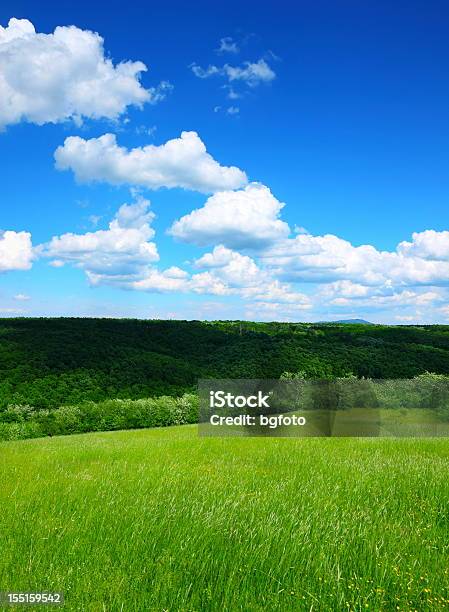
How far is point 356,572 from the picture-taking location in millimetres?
4270

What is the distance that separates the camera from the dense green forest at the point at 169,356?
58.2 meters

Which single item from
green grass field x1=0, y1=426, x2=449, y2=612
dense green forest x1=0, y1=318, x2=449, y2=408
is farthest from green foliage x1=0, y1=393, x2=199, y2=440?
green grass field x1=0, y1=426, x2=449, y2=612

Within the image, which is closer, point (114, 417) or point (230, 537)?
point (230, 537)

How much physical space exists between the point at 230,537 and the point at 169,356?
7346 cm

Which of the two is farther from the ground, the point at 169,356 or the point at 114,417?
the point at 169,356

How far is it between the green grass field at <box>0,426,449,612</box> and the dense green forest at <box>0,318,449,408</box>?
47231 mm

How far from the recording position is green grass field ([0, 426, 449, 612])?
3.87 metres

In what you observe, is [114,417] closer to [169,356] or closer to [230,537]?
[169,356]

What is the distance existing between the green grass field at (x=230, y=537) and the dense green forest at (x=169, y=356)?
4723cm

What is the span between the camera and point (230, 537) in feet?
16.0

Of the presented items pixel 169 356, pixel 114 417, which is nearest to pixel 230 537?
pixel 114 417

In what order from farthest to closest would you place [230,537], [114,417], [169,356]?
[169,356]
[114,417]
[230,537]

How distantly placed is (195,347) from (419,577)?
79189mm

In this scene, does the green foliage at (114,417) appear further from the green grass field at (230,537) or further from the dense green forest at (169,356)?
the green grass field at (230,537)
